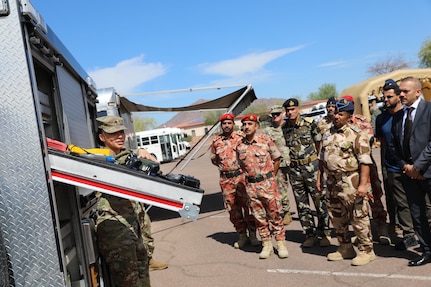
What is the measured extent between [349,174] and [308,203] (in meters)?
1.24

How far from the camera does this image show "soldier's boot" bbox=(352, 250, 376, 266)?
481 centimetres

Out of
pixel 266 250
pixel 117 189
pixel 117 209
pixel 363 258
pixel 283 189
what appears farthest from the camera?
pixel 283 189

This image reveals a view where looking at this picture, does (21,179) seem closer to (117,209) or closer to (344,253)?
(117,209)

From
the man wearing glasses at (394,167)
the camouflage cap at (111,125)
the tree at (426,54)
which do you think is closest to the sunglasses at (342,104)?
the man wearing glasses at (394,167)

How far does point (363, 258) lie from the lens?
4820 mm

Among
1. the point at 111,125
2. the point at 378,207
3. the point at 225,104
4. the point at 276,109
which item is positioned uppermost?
the point at 225,104

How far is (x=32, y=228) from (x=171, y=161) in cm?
3127

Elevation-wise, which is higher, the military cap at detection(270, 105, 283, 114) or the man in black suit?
the military cap at detection(270, 105, 283, 114)

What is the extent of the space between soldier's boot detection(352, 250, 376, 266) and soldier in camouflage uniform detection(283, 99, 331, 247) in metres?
0.86

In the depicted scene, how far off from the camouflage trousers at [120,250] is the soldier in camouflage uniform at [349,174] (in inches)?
90.5

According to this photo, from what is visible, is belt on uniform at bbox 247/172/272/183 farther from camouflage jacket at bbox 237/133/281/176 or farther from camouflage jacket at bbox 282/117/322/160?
camouflage jacket at bbox 282/117/322/160

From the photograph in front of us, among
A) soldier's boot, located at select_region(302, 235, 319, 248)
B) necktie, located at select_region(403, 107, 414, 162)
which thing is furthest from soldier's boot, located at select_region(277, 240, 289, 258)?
necktie, located at select_region(403, 107, 414, 162)

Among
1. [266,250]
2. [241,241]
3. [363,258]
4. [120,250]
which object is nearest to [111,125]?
[120,250]

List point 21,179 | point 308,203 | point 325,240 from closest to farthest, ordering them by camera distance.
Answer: point 21,179, point 325,240, point 308,203
